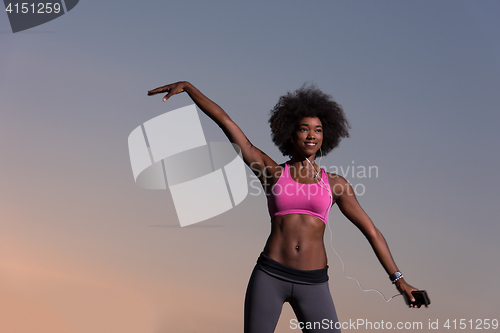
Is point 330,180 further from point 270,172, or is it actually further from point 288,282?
point 288,282

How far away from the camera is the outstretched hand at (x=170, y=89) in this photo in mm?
4137

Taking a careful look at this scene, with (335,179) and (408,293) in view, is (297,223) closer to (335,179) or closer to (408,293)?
(335,179)

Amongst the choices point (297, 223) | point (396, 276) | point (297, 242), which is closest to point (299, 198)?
point (297, 223)

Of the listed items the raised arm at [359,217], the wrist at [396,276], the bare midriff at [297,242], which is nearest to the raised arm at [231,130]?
the bare midriff at [297,242]

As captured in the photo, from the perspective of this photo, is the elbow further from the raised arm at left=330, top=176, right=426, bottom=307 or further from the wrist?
the wrist

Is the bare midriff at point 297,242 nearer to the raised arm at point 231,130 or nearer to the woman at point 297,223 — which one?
the woman at point 297,223

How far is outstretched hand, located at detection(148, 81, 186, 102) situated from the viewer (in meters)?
4.14

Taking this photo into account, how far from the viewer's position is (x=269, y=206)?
4.11 m

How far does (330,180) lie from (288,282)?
94 centimetres

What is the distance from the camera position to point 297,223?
394 cm

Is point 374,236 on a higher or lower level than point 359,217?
lower

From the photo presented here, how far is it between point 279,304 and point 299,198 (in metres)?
0.83

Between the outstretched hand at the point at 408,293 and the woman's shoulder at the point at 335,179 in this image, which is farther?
the woman's shoulder at the point at 335,179

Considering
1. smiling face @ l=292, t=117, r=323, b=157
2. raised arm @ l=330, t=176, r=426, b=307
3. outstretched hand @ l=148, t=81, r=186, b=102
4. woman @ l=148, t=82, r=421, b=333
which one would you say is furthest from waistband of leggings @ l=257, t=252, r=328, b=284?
outstretched hand @ l=148, t=81, r=186, b=102
